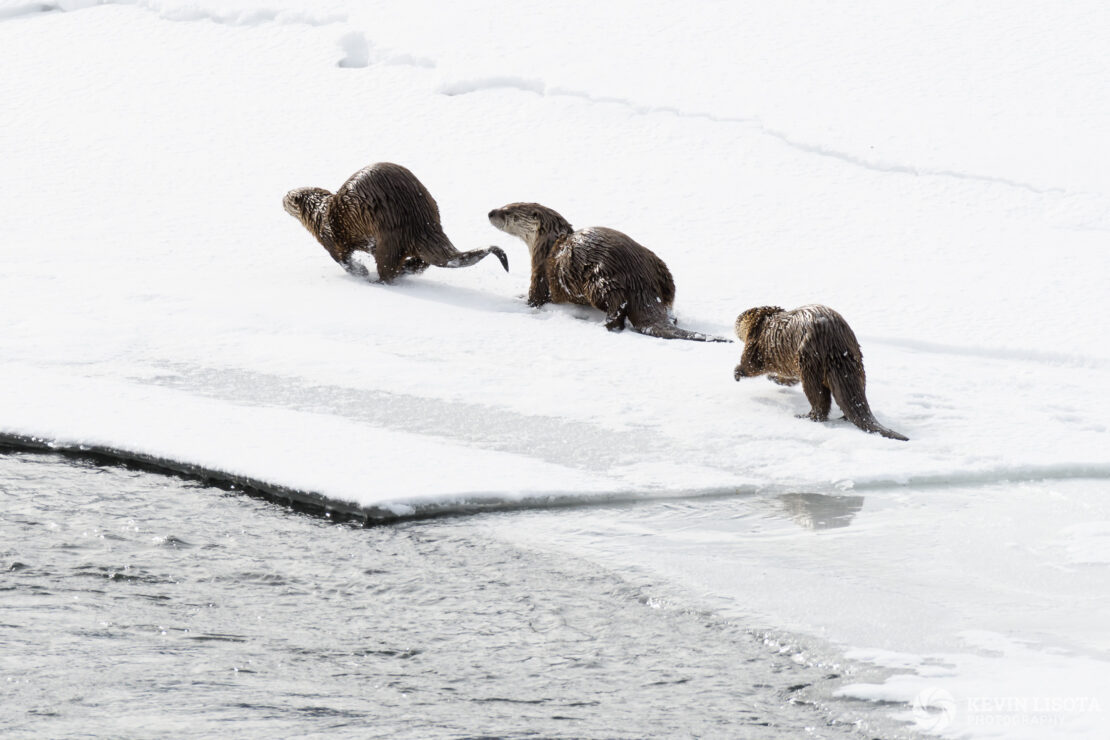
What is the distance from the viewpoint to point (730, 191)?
6.85 m

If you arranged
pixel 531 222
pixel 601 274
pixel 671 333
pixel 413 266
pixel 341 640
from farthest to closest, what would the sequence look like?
1. pixel 413 266
2. pixel 531 222
3. pixel 601 274
4. pixel 671 333
5. pixel 341 640

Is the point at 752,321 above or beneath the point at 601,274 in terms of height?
beneath

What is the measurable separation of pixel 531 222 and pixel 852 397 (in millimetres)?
1988

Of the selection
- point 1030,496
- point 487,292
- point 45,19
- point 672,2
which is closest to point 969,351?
point 1030,496

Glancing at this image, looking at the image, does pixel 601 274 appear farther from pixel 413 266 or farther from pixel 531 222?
pixel 413 266

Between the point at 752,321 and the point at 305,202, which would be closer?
the point at 752,321

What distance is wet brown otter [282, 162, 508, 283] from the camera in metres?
5.78

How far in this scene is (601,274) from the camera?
17.7 feet

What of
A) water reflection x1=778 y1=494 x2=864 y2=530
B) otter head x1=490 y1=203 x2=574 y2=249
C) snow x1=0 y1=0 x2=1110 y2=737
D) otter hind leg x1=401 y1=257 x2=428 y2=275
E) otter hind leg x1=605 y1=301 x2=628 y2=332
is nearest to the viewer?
water reflection x1=778 y1=494 x2=864 y2=530

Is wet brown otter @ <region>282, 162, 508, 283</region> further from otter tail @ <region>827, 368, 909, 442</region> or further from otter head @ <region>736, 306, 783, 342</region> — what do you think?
otter tail @ <region>827, 368, 909, 442</region>

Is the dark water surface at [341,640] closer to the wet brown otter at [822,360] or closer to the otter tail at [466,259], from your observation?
the wet brown otter at [822,360]

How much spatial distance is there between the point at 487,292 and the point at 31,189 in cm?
291

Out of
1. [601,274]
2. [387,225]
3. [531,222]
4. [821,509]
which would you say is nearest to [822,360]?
[821,509]

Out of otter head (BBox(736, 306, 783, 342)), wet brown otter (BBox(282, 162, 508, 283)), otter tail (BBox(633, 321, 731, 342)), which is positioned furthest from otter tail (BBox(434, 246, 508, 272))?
otter head (BBox(736, 306, 783, 342))
